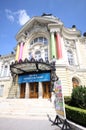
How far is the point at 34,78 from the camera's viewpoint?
1705cm

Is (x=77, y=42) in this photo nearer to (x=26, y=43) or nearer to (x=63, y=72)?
(x=63, y=72)

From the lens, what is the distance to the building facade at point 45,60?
53.9 feet

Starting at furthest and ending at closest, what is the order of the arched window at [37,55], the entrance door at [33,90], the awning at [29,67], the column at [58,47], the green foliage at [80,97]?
the arched window at [37,55] → the column at [58,47] → the entrance door at [33,90] → the awning at [29,67] → the green foliage at [80,97]

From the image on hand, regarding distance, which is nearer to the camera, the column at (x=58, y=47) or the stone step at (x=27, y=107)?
the stone step at (x=27, y=107)

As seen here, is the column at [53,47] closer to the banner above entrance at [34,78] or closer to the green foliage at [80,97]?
the banner above entrance at [34,78]

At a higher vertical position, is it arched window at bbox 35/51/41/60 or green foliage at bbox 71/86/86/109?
arched window at bbox 35/51/41/60

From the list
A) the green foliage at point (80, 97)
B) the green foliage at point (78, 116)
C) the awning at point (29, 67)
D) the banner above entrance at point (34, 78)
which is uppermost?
the awning at point (29, 67)

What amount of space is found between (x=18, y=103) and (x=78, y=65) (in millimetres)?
12027

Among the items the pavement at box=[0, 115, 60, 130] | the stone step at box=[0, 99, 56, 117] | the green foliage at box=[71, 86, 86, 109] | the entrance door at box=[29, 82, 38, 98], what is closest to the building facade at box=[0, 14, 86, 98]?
the entrance door at box=[29, 82, 38, 98]

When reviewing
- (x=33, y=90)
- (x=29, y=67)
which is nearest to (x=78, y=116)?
(x=29, y=67)

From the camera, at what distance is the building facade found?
53.9 feet

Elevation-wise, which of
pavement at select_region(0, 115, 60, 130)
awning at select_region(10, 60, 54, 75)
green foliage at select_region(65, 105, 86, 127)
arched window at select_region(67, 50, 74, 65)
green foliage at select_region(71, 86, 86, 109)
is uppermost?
arched window at select_region(67, 50, 74, 65)

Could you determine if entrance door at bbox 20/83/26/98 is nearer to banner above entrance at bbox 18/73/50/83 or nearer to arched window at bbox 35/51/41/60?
banner above entrance at bbox 18/73/50/83

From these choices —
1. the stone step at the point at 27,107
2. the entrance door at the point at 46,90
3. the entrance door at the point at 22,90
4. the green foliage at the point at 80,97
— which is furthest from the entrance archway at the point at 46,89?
the green foliage at the point at 80,97
